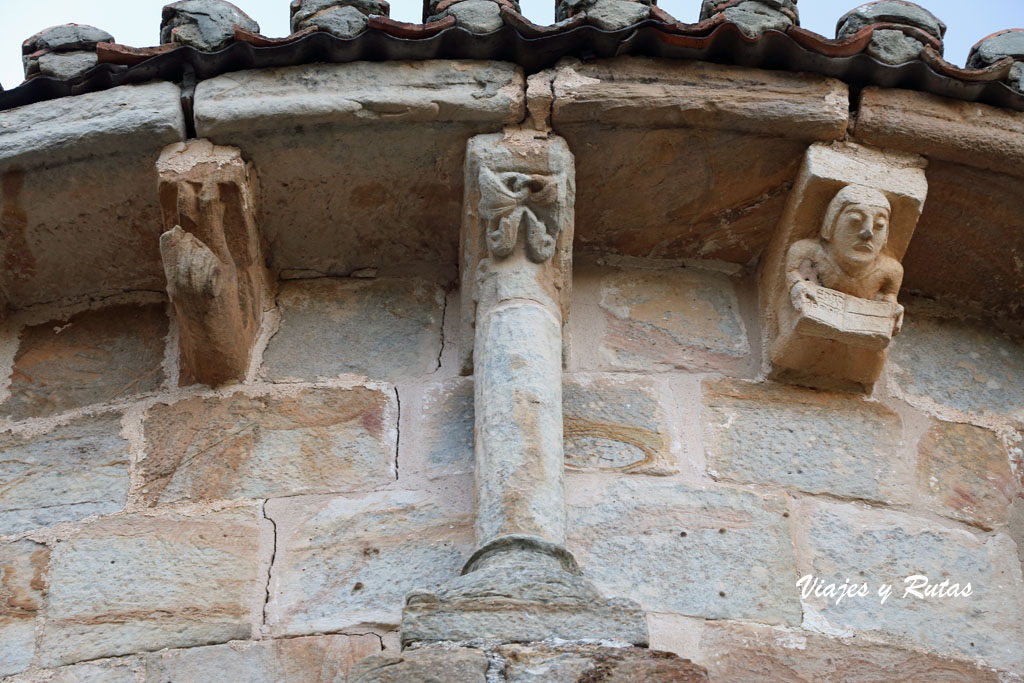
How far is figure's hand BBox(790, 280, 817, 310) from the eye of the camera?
12.1 feet

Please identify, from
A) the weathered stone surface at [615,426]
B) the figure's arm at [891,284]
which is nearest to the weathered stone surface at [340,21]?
the weathered stone surface at [615,426]

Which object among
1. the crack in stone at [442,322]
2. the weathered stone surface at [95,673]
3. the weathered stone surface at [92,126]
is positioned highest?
the weathered stone surface at [92,126]

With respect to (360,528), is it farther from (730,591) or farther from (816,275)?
(816,275)

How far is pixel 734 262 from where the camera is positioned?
4.07 m

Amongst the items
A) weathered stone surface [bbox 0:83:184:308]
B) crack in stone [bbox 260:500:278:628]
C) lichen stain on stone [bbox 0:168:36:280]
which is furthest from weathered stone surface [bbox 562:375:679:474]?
lichen stain on stone [bbox 0:168:36:280]

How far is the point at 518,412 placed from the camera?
10.6 feet

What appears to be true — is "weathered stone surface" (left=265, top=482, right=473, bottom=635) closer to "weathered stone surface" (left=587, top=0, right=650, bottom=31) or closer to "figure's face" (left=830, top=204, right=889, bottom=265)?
"figure's face" (left=830, top=204, right=889, bottom=265)

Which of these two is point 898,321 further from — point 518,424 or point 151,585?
point 151,585

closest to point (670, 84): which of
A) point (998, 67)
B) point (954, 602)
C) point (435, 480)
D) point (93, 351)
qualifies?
point (998, 67)

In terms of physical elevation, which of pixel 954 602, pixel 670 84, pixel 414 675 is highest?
pixel 670 84

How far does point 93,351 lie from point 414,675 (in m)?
1.89

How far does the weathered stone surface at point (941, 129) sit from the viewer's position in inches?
150

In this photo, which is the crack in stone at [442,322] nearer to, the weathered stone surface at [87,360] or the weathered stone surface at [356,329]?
the weathered stone surface at [356,329]

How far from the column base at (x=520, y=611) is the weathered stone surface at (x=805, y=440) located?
0.88 meters
